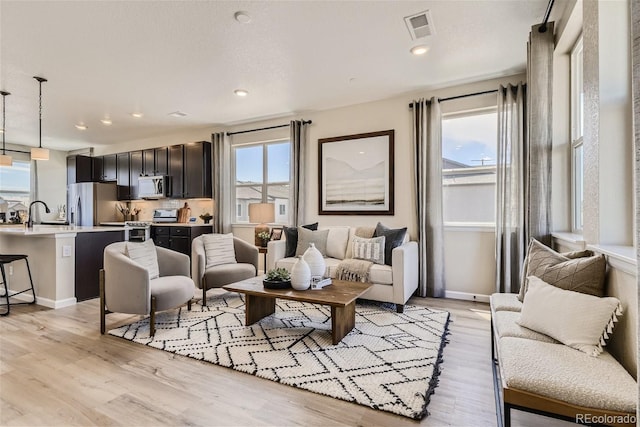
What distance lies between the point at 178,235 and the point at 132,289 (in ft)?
9.88

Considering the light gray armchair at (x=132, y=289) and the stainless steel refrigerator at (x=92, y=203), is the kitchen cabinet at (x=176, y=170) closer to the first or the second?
the stainless steel refrigerator at (x=92, y=203)

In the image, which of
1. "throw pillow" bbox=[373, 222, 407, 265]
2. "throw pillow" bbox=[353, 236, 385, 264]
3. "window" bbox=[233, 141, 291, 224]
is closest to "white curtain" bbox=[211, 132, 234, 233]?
"window" bbox=[233, 141, 291, 224]

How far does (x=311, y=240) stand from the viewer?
165 inches

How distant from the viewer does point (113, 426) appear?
63.3 inches

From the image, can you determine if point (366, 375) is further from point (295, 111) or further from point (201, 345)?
point (295, 111)

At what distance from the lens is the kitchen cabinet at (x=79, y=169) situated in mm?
7066

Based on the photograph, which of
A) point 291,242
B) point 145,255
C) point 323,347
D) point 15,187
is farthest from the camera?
point 15,187

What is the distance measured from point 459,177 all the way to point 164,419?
152 inches

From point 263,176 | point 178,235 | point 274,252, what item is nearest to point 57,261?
point 178,235

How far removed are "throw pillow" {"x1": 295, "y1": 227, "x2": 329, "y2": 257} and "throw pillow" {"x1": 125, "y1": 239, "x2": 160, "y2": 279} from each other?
5.51 ft

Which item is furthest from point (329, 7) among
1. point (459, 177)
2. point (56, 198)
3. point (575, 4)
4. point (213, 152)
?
point (56, 198)

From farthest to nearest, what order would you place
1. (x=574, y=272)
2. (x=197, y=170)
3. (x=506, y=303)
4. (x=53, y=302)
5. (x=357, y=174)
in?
(x=197, y=170), (x=357, y=174), (x=53, y=302), (x=506, y=303), (x=574, y=272)

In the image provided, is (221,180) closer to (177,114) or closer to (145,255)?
(177,114)

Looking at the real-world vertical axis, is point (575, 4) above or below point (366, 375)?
above
